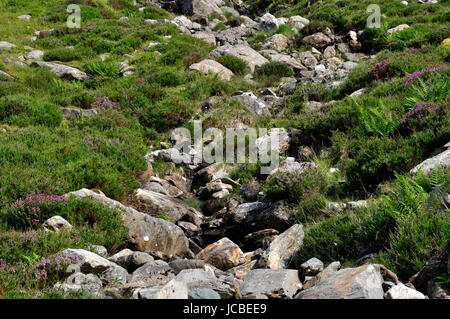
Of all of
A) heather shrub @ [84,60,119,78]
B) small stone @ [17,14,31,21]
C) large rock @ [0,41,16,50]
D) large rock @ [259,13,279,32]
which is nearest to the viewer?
heather shrub @ [84,60,119,78]

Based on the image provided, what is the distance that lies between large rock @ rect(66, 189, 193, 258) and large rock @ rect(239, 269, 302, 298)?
2.08m

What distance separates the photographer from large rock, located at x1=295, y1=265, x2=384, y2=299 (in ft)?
11.6

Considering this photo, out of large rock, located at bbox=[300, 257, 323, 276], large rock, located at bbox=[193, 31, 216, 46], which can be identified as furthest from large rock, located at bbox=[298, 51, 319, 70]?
large rock, located at bbox=[300, 257, 323, 276]

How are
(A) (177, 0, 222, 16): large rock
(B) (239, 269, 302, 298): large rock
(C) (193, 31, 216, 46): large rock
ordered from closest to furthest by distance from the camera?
(B) (239, 269, 302, 298): large rock → (C) (193, 31, 216, 46): large rock → (A) (177, 0, 222, 16): large rock

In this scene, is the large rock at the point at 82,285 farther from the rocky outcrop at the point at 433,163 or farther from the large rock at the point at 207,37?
the large rock at the point at 207,37

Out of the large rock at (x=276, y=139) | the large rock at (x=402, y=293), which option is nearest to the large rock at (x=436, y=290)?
the large rock at (x=402, y=293)

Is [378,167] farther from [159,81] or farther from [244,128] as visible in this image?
[159,81]

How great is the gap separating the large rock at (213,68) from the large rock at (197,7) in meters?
13.3

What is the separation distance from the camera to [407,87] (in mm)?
9703

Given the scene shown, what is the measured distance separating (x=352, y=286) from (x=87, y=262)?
309 cm

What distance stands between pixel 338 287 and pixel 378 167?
3.80 m

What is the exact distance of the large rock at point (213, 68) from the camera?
1472cm

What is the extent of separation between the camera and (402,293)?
3490mm

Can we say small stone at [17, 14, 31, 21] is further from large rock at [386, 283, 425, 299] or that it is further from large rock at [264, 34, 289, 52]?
large rock at [386, 283, 425, 299]
